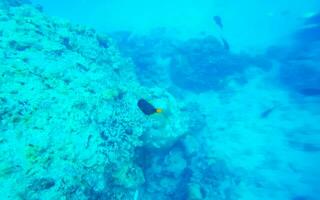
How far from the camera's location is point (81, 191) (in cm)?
343

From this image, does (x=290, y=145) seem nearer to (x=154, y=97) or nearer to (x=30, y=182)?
(x=154, y=97)

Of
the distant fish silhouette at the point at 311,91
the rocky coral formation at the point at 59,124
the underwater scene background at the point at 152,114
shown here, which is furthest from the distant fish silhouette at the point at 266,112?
the rocky coral formation at the point at 59,124

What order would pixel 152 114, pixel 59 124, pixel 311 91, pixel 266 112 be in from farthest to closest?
1. pixel 311 91
2. pixel 266 112
3. pixel 152 114
4. pixel 59 124

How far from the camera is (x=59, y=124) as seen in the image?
3.93m

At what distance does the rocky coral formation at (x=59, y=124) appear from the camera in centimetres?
329

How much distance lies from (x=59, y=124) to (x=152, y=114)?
2.18 metres

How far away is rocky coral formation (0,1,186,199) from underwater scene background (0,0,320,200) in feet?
0.06

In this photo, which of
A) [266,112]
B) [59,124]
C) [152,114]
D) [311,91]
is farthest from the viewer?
[311,91]

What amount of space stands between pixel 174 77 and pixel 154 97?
672cm

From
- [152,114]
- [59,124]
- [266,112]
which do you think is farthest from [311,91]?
[59,124]

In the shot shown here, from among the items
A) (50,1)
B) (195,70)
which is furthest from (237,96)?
(50,1)

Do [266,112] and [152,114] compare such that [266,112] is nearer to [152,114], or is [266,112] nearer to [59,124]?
[152,114]

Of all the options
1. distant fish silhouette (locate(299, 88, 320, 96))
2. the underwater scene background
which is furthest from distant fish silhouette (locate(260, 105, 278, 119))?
distant fish silhouette (locate(299, 88, 320, 96))

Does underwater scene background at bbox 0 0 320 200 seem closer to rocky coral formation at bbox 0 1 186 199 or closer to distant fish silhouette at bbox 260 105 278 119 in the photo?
rocky coral formation at bbox 0 1 186 199
